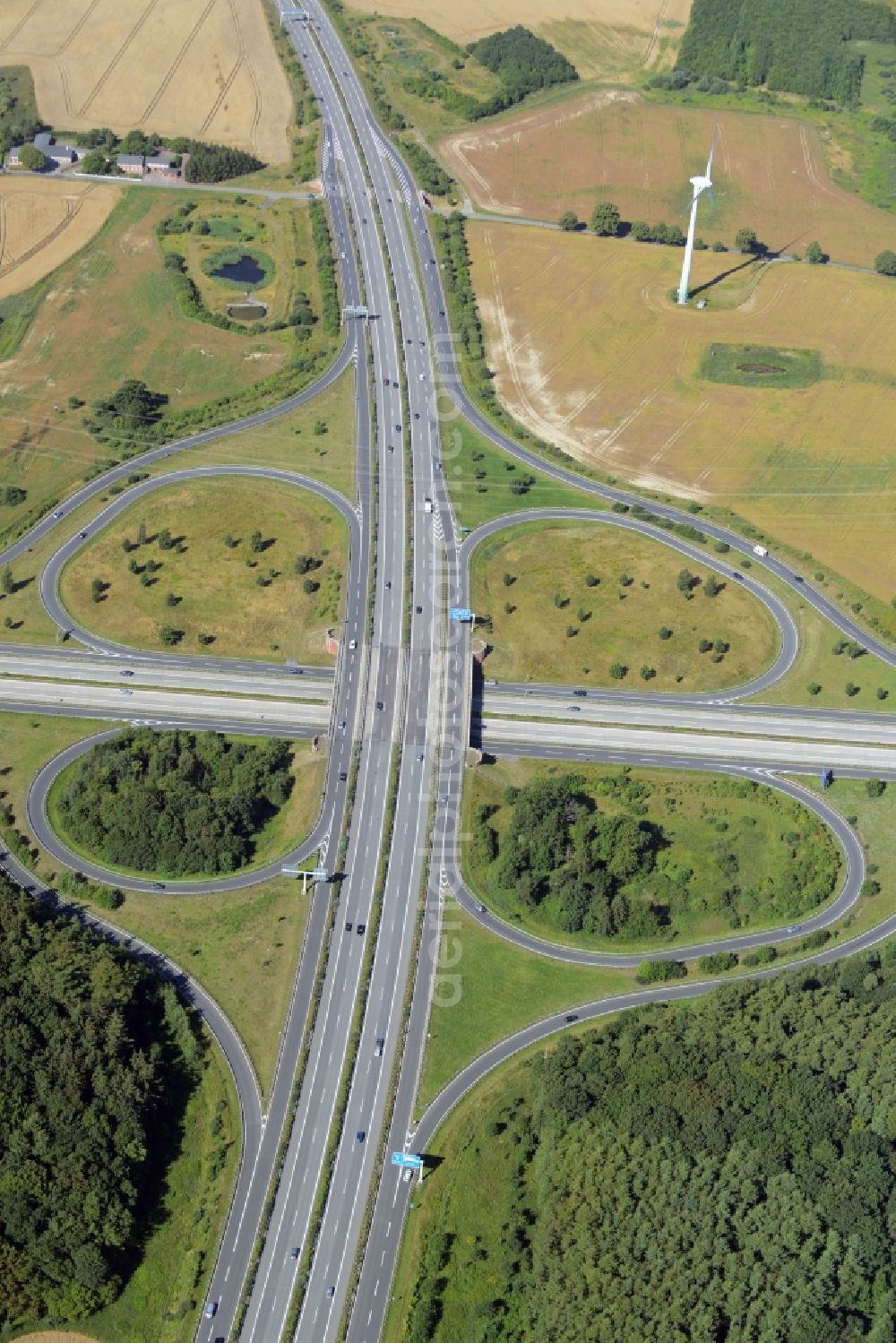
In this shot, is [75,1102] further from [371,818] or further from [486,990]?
[371,818]

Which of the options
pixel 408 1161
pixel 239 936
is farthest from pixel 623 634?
pixel 408 1161

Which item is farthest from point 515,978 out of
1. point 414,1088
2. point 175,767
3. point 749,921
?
point 175,767

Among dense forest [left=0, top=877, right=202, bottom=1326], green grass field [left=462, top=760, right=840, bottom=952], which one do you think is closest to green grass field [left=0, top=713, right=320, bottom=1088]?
dense forest [left=0, top=877, right=202, bottom=1326]

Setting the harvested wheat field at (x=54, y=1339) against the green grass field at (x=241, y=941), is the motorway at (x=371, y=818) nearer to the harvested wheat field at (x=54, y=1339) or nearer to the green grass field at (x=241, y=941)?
the green grass field at (x=241, y=941)

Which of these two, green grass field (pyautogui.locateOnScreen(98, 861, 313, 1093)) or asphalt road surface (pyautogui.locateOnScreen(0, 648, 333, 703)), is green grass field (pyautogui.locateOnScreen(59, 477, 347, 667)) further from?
green grass field (pyautogui.locateOnScreen(98, 861, 313, 1093))

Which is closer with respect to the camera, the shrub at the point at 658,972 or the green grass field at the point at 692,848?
the shrub at the point at 658,972

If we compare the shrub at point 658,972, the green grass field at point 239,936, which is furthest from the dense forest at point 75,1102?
the shrub at point 658,972

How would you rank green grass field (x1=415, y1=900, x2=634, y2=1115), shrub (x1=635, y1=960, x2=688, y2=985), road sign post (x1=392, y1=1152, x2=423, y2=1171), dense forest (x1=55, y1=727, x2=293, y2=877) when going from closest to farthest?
1. road sign post (x1=392, y1=1152, x2=423, y2=1171)
2. green grass field (x1=415, y1=900, x2=634, y2=1115)
3. shrub (x1=635, y1=960, x2=688, y2=985)
4. dense forest (x1=55, y1=727, x2=293, y2=877)
